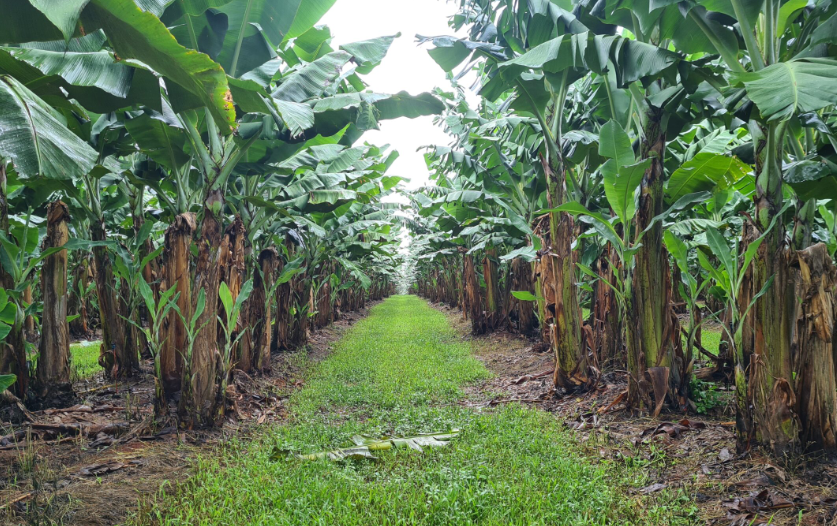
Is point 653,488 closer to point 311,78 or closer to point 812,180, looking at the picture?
point 812,180

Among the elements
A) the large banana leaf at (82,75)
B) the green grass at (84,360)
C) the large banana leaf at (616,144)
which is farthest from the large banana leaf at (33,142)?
the green grass at (84,360)

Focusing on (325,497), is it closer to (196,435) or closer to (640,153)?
(196,435)

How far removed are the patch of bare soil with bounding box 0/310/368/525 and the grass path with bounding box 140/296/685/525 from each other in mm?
253

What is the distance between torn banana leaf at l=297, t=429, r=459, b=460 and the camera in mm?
4160

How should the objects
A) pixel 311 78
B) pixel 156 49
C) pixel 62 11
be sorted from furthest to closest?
1. pixel 311 78
2. pixel 156 49
3. pixel 62 11

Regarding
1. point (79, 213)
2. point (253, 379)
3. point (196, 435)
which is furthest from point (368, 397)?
point (79, 213)

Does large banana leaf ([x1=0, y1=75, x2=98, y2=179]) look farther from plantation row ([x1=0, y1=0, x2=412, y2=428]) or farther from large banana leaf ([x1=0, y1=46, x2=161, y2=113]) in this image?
large banana leaf ([x1=0, y1=46, x2=161, y2=113])

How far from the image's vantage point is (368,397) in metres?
6.47

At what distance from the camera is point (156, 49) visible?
9.64 ft

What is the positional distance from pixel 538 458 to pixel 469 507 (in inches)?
42.3

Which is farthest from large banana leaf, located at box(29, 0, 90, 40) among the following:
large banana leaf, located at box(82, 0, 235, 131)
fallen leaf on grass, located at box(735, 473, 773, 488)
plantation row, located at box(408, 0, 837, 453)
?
fallen leaf on grass, located at box(735, 473, 773, 488)

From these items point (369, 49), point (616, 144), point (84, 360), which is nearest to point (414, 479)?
point (616, 144)

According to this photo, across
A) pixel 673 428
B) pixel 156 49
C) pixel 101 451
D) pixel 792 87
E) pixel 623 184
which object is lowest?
pixel 673 428

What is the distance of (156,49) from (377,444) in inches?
134
